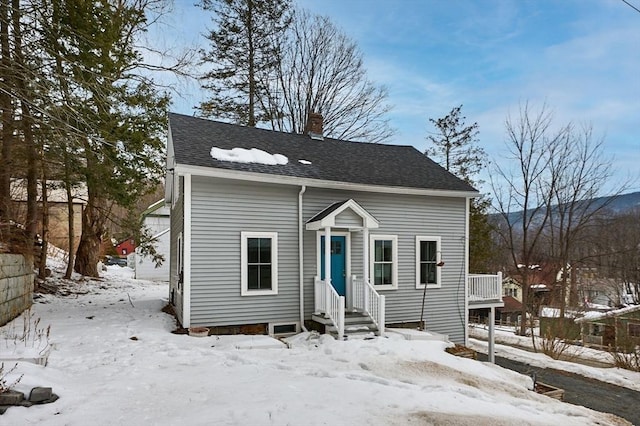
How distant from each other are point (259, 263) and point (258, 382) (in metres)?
4.24

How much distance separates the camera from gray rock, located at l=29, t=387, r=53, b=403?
13.5 ft

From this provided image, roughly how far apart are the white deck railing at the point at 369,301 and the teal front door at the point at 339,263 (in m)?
0.27

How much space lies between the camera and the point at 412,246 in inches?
449

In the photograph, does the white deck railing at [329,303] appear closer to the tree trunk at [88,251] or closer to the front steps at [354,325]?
the front steps at [354,325]

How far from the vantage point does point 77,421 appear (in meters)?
3.84

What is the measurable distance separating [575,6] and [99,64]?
11330 mm

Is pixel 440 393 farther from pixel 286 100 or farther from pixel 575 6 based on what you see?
pixel 286 100

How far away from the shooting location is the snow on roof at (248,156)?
31.3 ft

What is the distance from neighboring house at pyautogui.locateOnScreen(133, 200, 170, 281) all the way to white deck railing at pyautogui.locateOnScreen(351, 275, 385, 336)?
51.6ft

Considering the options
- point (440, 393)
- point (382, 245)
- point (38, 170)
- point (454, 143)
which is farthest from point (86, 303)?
point (454, 143)

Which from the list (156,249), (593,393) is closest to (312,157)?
(593,393)

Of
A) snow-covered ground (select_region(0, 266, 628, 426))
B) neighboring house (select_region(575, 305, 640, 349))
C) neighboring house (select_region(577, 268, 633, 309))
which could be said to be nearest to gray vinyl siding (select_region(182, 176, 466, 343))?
snow-covered ground (select_region(0, 266, 628, 426))

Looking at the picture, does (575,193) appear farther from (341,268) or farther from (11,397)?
(11,397)

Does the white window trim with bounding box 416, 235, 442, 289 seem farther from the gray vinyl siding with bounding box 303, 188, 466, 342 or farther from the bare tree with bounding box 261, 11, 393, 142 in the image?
the bare tree with bounding box 261, 11, 393, 142
